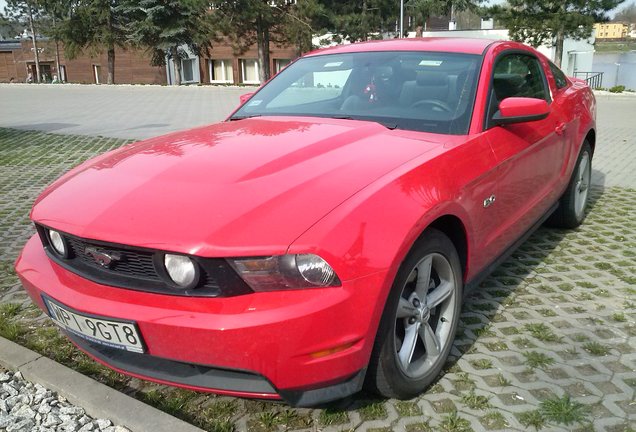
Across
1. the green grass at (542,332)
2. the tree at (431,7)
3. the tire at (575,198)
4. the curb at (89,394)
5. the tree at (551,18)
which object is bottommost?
the green grass at (542,332)

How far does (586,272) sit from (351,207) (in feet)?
8.77

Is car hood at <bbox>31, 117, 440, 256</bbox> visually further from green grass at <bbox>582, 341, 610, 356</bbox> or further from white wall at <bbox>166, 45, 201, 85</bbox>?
white wall at <bbox>166, 45, 201, 85</bbox>

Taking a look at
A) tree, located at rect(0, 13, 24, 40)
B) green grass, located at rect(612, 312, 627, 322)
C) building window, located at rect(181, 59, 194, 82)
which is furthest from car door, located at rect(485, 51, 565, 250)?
tree, located at rect(0, 13, 24, 40)

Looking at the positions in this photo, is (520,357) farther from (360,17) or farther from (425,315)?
(360,17)

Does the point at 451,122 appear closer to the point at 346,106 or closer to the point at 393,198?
the point at 346,106

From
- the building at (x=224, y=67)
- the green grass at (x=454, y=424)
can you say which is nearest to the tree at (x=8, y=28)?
the building at (x=224, y=67)

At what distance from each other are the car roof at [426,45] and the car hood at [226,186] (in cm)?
90

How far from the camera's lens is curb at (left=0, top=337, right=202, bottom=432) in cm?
237

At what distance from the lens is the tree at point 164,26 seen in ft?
114

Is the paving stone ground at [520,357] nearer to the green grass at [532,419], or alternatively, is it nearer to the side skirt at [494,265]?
the green grass at [532,419]

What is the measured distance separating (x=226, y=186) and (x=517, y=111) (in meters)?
1.75

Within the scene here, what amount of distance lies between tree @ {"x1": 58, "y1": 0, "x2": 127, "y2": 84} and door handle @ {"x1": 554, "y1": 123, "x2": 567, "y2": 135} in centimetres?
3729

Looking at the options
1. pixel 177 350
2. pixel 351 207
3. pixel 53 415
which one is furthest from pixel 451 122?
pixel 53 415

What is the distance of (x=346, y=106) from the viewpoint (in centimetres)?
347
